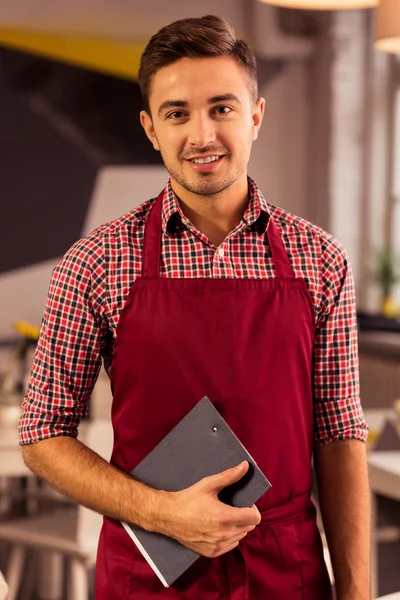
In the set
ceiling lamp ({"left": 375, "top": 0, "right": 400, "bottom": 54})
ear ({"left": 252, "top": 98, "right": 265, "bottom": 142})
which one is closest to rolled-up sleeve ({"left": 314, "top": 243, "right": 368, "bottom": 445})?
ear ({"left": 252, "top": 98, "right": 265, "bottom": 142})

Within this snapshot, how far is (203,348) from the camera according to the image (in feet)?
4.65

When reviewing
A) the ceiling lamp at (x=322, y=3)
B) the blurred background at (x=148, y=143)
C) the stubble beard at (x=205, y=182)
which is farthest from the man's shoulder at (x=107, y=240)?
the blurred background at (x=148, y=143)

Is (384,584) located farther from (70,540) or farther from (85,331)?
(85,331)

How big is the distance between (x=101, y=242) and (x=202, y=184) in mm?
178

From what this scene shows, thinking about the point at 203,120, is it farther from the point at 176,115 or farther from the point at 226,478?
the point at 226,478

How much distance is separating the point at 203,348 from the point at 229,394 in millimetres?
79

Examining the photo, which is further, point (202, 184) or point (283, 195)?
point (283, 195)

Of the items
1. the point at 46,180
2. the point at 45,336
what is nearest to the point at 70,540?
the point at 45,336

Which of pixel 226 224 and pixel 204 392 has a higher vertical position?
pixel 226 224

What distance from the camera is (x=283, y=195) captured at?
6.22m

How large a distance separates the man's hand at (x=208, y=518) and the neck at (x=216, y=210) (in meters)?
0.39

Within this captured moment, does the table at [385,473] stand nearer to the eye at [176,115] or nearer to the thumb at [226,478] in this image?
the thumb at [226,478]

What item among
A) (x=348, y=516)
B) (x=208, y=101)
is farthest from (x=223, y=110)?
(x=348, y=516)

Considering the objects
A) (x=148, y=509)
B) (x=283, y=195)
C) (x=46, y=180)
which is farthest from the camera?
(x=283, y=195)
